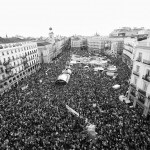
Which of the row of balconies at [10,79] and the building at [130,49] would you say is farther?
the building at [130,49]

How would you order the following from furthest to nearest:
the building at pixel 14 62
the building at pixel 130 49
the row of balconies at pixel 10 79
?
the building at pixel 130 49 → the building at pixel 14 62 → the row of balconies at pixel 10 79

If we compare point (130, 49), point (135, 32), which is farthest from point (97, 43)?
point (130, 49)

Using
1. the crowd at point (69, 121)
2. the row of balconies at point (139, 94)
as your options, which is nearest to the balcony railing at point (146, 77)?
the row of balconies at point (139, 94)

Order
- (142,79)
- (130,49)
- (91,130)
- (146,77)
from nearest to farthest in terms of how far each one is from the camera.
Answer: (91,130) → (146,77) → (142,79) → (130,49)

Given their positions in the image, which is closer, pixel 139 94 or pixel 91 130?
pixel 91 130

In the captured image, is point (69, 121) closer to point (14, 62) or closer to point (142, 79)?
point (142, 79)

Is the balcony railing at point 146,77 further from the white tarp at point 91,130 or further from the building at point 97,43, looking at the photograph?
the building at point 97,43

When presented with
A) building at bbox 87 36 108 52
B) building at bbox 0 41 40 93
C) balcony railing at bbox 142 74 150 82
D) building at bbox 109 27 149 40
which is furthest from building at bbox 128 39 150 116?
building at bbox 87 36 108 52

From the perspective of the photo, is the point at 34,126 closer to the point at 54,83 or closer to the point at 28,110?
the point at 28,110
